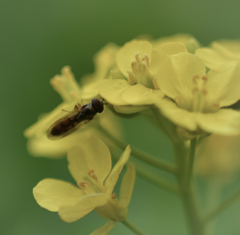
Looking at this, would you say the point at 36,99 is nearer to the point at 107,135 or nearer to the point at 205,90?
the point at 107,135

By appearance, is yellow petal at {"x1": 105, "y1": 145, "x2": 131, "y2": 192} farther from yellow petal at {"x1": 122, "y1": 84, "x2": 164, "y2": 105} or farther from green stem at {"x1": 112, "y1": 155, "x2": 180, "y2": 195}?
green stem at {"x1": 112, "y1": 155, "x2": 180, "y2": 195}

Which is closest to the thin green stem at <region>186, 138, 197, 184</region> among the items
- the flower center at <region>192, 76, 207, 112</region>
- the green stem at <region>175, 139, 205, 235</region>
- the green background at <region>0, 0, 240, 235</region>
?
the green stem at <region>175, 139, 205, 235</region>

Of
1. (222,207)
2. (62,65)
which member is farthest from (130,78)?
(62,65)

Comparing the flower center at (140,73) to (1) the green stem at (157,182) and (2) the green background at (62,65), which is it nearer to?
(1) the green stem at (157,182)

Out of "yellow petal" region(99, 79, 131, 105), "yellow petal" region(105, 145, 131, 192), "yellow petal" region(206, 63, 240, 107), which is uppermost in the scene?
"yellow petal" region(99, 79, 131, 105)

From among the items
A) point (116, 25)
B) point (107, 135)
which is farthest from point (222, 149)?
point (116, 25)

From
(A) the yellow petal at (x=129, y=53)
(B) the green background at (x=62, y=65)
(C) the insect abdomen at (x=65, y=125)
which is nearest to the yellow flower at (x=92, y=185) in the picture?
(C) the insect abdomen at (x=65, y=125)
